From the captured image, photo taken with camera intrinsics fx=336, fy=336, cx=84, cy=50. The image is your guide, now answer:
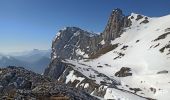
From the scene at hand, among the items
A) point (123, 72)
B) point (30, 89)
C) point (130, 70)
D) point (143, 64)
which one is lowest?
point (30, 89)

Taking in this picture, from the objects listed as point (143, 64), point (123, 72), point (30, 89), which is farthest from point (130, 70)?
point (30, 89)

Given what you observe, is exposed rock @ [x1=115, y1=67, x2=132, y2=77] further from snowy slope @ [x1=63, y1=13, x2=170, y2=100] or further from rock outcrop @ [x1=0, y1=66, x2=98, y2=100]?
rock outcrop @ [x1=0, y1=66, x2=98, y2=100]

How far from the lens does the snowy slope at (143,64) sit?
358 feet

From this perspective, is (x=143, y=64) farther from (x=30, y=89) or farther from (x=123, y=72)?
(x=30, y=89)

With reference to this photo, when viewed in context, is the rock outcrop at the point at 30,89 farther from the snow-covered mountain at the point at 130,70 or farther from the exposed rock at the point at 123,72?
the exposed rock at the point at 123,72

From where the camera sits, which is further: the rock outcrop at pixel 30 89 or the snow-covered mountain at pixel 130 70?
the snow-covered mountain at pixel 130 70

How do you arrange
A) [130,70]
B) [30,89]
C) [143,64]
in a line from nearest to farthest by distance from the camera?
[30,89] < [130,70] < [143,64]

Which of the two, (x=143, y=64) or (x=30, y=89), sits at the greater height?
(x=143, y=64)

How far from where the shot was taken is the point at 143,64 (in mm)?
145875

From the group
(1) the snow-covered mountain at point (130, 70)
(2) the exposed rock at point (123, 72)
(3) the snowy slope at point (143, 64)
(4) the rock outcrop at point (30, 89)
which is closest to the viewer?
(4) the rock outcrop at point (30, 89)

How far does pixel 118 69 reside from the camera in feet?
482

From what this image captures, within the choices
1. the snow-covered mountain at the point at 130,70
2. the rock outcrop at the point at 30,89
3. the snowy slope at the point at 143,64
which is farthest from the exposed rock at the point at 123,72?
the rock outcrop at the point at 30,89

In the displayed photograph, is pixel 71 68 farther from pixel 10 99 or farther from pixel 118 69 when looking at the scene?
pixel 10 99

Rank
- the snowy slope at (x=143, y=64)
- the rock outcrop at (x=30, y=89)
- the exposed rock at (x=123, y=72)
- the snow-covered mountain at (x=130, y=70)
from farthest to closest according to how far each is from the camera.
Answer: the exposed rock at (x=123, y=72), the snowy slope at (x=143, y=64), the snow-covered mountain at (x=130, y=70), the rock outcrop at (x=30, y=89)
